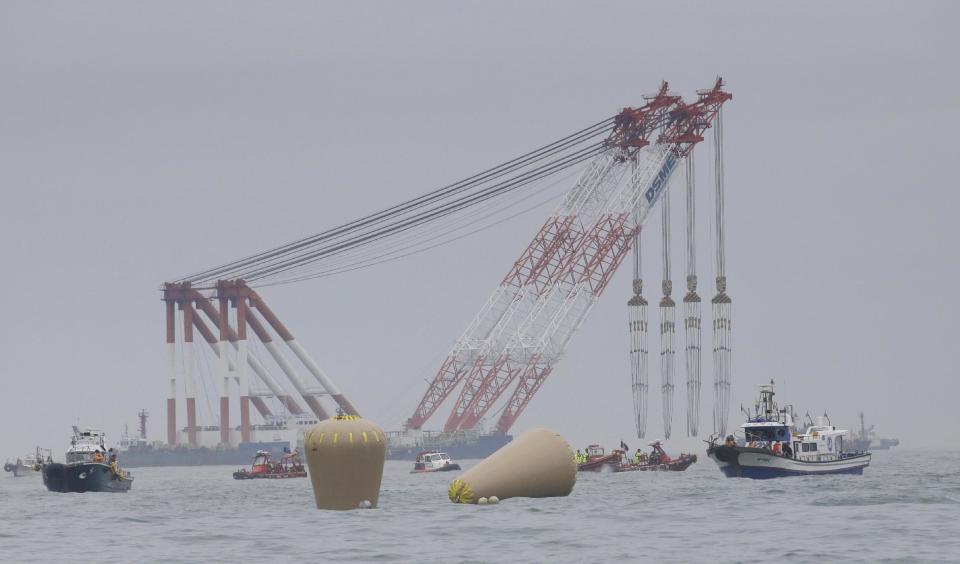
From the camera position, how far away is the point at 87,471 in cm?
12325

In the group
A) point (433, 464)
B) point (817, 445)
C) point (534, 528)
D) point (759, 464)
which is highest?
point (817, 445)

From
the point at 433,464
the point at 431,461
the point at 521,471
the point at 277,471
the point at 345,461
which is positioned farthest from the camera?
the point at 431,461

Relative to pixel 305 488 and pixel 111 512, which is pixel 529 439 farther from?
pixel 305 488

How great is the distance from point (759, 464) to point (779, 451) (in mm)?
3031

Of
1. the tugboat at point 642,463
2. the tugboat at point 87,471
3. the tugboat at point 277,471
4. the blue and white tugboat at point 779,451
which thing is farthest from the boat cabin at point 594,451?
the tugboat at point 87,471

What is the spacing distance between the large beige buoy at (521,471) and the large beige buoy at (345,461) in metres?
6.07

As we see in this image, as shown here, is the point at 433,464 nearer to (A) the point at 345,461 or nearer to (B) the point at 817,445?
(B) the point at 817,445

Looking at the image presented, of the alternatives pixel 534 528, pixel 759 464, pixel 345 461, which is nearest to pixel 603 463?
pixel 759 464

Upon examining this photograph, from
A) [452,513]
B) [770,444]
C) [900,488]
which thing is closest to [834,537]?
[452,513]

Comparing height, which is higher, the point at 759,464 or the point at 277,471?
the point at 759,464

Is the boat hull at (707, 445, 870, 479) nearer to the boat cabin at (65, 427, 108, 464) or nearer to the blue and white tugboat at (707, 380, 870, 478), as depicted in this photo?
the blue and white tugboat at (707, 380, 870, 478)

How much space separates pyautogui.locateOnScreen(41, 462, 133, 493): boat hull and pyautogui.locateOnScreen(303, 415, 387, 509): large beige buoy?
45.7 metres

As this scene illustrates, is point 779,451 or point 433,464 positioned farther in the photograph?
point 433,464

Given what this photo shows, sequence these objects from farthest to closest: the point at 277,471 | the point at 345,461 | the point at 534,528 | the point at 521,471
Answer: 1. the point at 277,471
2. the point at 521,471
3. the point at 345,461
4. the point at 534,528
